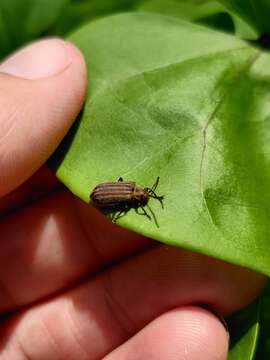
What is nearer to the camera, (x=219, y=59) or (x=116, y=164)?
(x=116, y=164)

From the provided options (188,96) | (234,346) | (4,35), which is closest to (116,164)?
(188,96)

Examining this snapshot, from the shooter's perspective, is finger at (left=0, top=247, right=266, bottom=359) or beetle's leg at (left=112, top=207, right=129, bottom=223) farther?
finger at (left=0, top=247, right=266, bottom=359)

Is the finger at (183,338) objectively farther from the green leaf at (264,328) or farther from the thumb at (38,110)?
the thumb at (38,110)

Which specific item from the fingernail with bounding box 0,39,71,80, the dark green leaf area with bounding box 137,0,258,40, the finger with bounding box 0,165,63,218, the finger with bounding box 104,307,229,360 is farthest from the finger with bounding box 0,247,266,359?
the dark green leaf area with bounding box 137,0,258,40

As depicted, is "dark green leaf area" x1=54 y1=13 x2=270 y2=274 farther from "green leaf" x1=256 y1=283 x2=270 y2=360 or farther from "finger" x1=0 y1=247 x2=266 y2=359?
"green leaf" x1=256 y1=283 x2=270 y2=360

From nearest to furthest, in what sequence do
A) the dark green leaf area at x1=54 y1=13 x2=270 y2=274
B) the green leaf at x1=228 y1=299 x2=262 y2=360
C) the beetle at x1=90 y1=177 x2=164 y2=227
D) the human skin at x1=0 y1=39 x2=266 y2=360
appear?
the dark green leaf area at x1=54 y1=13 x2=270 y2=274
the beetle at x1=90 y1=177 x2=164 y2=227
the green leaf at x1=228 y1=299 x2=262 y2=360
the human skin at x1=0 y1=39 x2=266 y2=360

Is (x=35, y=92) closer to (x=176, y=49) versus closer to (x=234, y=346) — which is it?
(x=176, y=49)

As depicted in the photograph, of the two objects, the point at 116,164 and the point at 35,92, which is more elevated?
the point at 35,92
